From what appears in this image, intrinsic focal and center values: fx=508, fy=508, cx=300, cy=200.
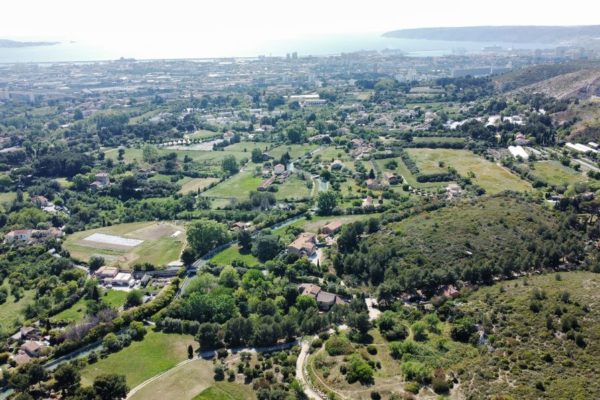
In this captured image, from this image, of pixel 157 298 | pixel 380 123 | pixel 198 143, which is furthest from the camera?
pixel 380 123

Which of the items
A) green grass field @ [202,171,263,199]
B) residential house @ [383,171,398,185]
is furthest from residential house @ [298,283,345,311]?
residential house @ [383,171,398,185]

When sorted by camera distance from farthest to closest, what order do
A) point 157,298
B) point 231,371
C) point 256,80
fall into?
point 256,80 → point 157,298 → point 231,371

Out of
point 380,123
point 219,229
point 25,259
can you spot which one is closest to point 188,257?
point 219,229

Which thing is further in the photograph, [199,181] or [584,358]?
[199,181]

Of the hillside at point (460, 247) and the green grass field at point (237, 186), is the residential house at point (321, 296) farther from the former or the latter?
the green grass field at point (237, 186)

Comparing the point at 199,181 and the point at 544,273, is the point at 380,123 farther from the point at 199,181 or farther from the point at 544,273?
the point at 544,273

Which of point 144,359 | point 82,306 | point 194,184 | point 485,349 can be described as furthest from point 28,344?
point 194,184

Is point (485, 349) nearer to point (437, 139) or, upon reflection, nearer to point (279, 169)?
point (279, 169)
